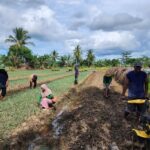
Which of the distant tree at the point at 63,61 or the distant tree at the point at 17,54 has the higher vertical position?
the distant tree at the point at 17,54

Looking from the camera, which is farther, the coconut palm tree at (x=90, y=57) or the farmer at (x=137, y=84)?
the coconut palm tree at (x=90, y=57)

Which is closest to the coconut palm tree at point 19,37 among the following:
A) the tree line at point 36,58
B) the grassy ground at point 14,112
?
the tree line at point 36,58

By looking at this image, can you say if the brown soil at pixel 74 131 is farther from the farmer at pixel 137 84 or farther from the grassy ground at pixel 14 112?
the farmer at pixel 137 84

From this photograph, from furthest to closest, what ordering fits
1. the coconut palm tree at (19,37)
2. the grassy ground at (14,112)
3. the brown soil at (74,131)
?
the coconut palm tree at (19,37)
the grassy ground at (14,112)
the brown soil at (74,131)

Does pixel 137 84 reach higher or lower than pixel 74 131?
higher

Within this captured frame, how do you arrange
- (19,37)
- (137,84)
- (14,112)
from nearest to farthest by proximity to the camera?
1. (137,84)
2. (14,112)
3. (19,37)

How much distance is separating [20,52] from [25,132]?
75541mm

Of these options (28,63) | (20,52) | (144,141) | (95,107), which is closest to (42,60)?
(28,63)

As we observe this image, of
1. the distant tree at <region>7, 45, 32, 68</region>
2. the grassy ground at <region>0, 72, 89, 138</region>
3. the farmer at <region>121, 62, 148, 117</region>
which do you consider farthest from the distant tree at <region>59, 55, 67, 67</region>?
the farmer at <region>121, 62, 148, 117</region>

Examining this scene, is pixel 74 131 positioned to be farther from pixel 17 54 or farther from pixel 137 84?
pixel 17 54

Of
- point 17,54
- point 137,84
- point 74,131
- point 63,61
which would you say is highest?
point 17,54

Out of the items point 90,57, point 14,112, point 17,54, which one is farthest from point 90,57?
point 14,112

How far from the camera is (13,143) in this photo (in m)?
8.19

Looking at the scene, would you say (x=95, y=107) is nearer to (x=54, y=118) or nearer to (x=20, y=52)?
(x=54, y=118)
